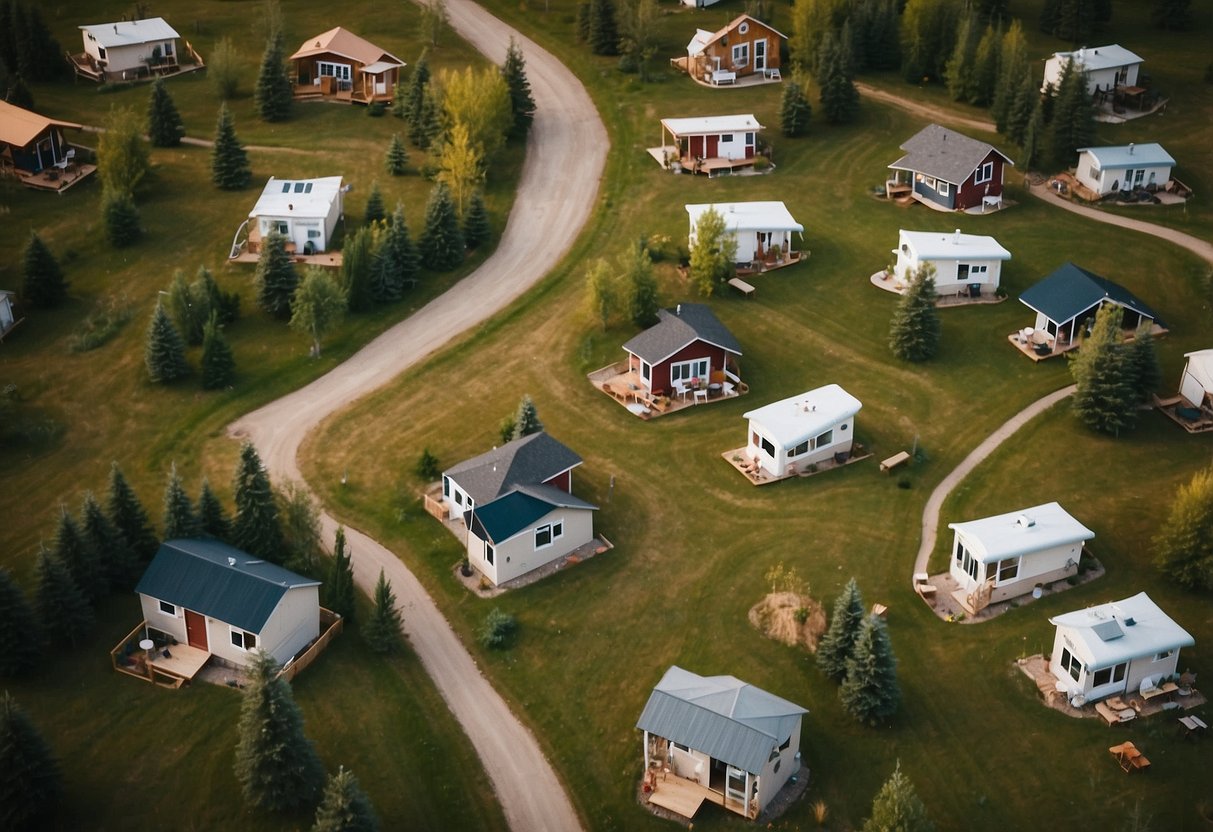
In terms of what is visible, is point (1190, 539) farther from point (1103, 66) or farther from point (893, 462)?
point (1103, 66)

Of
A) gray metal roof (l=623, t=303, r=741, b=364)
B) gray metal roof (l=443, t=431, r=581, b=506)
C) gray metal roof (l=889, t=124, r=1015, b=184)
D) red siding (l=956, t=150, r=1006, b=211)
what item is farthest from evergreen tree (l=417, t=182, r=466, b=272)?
red siding (l=956, t=150, r=1006, b=211)

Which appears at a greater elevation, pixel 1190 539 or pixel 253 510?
pixel 253 510

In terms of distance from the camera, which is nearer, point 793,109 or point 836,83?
point 793,109

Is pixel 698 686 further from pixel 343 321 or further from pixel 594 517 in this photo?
pixel 343 321

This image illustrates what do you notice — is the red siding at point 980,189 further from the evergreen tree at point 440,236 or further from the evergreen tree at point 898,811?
the evergreen tree at point 898,811

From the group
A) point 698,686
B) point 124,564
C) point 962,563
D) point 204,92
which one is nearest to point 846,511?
point 962,563

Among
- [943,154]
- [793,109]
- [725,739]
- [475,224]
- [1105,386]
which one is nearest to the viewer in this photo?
[725,739]

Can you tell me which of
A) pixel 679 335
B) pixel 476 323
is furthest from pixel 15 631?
pixel 679 335

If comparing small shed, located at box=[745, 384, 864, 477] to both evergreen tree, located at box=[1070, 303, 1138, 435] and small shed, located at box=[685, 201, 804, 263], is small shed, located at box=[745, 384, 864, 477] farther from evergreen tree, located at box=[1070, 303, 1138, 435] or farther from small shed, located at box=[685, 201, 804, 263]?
small shed, located at box=[685, 201, 804, 263]
